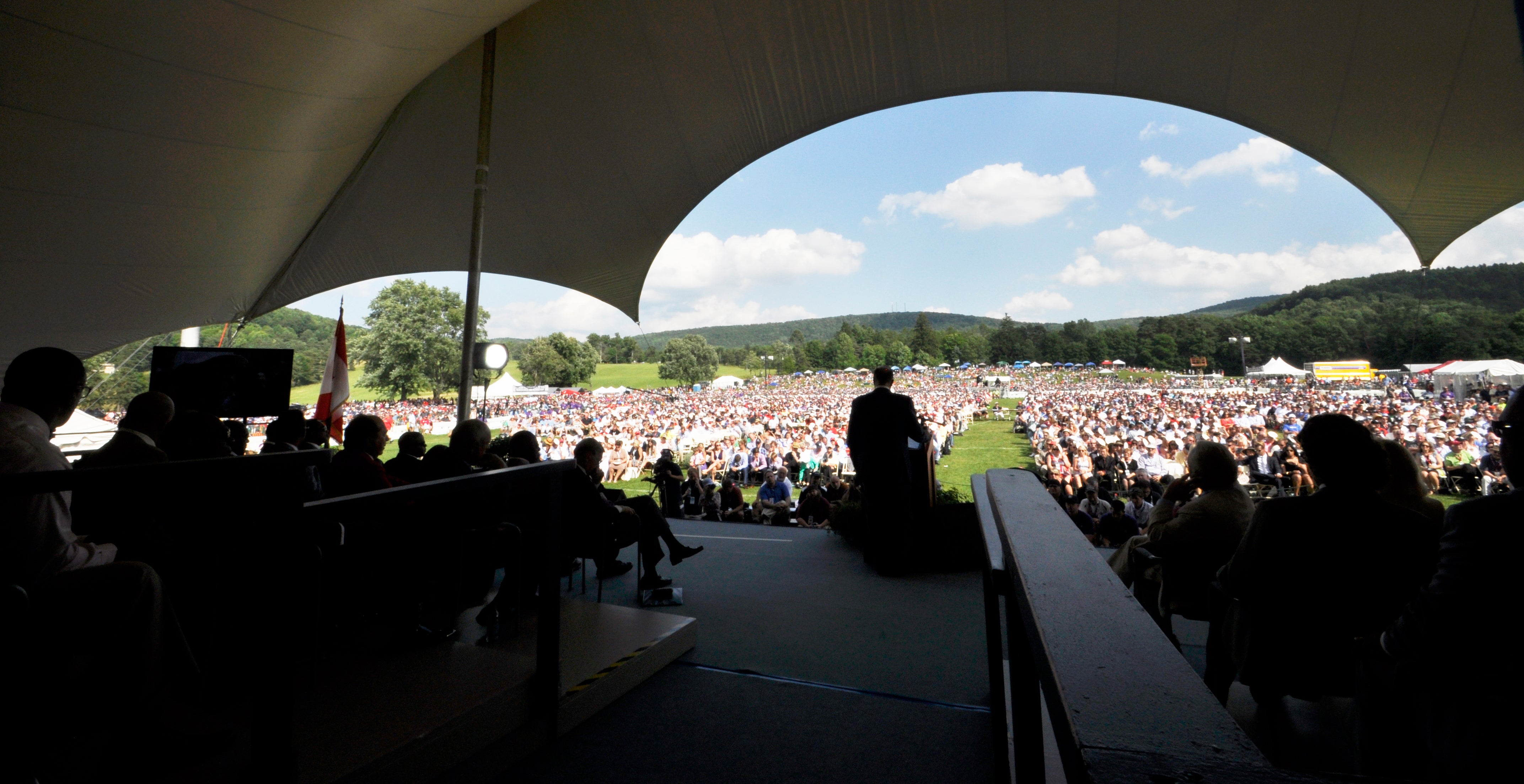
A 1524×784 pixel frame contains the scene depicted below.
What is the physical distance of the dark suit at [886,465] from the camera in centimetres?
492

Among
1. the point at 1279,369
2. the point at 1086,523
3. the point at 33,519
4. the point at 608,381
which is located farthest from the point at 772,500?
the point at 608,381

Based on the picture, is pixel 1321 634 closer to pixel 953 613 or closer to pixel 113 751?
pixel 953 613

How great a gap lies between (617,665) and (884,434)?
289cm

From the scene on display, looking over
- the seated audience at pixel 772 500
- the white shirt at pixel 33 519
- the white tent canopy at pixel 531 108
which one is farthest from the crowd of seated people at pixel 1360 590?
the seated audience at pixel 772 500

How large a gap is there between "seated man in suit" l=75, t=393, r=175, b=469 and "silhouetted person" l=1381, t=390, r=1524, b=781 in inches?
116

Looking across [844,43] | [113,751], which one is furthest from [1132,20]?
[113,751]

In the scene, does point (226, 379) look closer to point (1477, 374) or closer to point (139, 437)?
point (139, 437)

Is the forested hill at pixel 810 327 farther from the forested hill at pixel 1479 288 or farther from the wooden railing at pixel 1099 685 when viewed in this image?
the wooden railing at pixel 1099 685

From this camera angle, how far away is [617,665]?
2734 millimetres

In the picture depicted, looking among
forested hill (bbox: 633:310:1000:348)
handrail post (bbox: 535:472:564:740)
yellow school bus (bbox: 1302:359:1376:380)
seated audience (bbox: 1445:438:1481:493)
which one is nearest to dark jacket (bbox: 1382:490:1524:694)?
handrail post (bbox: 535:472:564:740)

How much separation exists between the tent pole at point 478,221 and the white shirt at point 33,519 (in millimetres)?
4761

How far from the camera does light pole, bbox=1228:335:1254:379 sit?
41625 mm

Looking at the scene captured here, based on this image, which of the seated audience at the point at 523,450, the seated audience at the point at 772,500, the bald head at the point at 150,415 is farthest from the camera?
the seated audience at the point at 772,500

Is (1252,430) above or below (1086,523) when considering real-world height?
above
